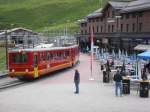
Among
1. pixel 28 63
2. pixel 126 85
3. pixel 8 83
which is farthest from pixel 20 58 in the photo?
pixel 126 85

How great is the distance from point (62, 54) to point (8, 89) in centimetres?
1618

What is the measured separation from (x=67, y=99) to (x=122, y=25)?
154 feet

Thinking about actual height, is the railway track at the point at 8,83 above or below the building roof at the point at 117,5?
below

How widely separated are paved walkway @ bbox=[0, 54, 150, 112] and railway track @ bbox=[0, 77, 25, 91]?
0.99m

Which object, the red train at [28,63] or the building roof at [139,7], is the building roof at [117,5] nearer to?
the building roof at [139,7]

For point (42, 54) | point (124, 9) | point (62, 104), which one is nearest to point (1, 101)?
point (62, 104)

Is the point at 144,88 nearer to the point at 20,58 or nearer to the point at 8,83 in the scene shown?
the point at 8,83

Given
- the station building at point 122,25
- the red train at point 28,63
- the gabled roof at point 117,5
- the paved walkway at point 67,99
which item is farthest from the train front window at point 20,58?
the gabled roof at point 117,5

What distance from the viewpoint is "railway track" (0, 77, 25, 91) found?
114ft

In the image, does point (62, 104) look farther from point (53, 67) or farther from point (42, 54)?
point (53, 67)

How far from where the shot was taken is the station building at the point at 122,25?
63500 millimetres

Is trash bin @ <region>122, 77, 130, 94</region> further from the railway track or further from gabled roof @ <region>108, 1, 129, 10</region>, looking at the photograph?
gabled roof @ <region>108, 1, 129, 10</region>

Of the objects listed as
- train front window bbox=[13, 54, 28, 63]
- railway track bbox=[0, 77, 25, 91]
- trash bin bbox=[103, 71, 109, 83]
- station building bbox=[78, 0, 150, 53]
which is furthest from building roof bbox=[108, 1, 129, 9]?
trash bin bbox=[103, 71, 109, 83]

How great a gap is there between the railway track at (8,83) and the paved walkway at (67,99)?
0.99 metres
